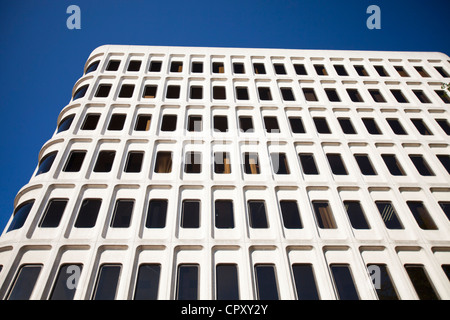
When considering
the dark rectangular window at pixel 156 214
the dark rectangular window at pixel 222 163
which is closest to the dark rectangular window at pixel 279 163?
the dark rectangular window at pixel 222 163

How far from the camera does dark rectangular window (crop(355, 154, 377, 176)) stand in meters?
15.6

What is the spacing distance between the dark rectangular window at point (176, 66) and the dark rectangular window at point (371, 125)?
14.9m

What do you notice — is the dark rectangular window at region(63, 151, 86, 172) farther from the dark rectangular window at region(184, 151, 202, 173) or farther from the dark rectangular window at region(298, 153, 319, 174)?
the dark rectangular window at region(298, 153, 319, 174)

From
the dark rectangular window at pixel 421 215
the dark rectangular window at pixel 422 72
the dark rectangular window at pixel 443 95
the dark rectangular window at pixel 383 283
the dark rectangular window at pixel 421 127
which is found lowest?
the dark rectangular window at pixel 383 283

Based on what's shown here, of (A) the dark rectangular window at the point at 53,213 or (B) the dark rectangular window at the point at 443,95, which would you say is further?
(B) the dark rectangular window at the point at 443,95

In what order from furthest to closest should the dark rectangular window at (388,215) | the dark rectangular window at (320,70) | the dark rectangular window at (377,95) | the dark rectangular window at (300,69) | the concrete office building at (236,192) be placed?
the dark rectangular window at (320,70), the dark rectangular window at (300,69), the dark rectangular window at (377,95), the dark rectangular window at (388,215), the concrete office building at (236,192)

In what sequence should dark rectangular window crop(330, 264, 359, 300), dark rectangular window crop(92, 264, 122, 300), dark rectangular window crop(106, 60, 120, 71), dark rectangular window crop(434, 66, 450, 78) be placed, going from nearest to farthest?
dark rectangular window crop(92, 264, 122, 300), dark rectangular window crop(330, 264, 359, 300), dark rectangular window crop(106, 60, 120, 71), dark rectangular window crop(434, 66, 450, 78)

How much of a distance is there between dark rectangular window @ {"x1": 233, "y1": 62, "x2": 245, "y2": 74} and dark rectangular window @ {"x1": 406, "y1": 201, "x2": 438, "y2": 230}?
15.5m

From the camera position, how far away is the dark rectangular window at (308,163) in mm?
15500

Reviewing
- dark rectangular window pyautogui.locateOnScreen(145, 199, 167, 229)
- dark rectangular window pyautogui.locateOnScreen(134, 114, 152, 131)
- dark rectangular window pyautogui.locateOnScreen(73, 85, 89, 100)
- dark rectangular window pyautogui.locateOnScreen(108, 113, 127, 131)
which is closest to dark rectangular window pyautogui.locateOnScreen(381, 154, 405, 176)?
dark rectangular window pyautogui.locateOnScreen(145, 199, 167, 229)

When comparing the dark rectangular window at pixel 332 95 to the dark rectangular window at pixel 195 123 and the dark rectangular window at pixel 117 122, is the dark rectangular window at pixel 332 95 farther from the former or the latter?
the dark rectangular window at pixel 117 122

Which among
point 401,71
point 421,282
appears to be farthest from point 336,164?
point 401,71

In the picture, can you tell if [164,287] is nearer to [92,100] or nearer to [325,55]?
[92,100]

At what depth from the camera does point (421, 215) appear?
13781mm
